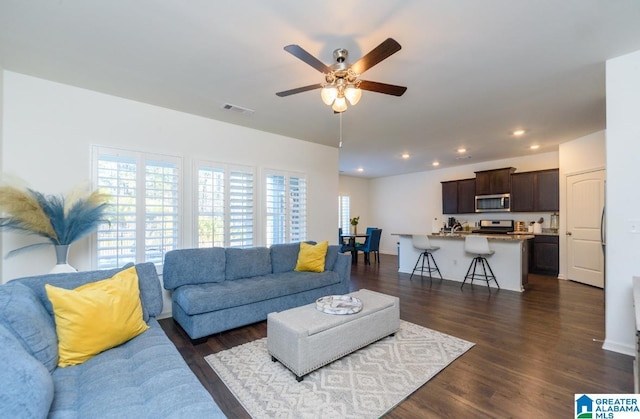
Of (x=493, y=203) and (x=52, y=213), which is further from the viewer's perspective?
(x=493, y=203)

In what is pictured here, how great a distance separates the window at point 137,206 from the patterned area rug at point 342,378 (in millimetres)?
1668

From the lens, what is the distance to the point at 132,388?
1.32 metres

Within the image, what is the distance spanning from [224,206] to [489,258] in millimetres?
4650

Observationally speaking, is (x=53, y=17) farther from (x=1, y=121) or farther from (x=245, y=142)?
(x=245, y=142)

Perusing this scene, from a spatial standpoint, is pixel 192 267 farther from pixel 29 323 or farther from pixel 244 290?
pixel 29 323

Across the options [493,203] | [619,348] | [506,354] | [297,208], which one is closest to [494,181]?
[493,203]

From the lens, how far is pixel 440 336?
9.36 ft

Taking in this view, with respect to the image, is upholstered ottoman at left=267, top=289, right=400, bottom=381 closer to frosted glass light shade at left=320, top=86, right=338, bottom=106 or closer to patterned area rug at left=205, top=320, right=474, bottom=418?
patterned area rug at left=205, top=320, right=474, bottom=418

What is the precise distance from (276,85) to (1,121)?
260cm

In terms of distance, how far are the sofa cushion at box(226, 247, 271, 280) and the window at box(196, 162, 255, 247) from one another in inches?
15.7

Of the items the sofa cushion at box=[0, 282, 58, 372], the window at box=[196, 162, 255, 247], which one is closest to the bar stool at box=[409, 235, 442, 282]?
the window at box=[196, 162, 255, 247]

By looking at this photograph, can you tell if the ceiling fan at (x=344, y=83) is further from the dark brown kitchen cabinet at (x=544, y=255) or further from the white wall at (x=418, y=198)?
the white wall at (x=418, y=198)

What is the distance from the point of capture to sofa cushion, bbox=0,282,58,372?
1.37m

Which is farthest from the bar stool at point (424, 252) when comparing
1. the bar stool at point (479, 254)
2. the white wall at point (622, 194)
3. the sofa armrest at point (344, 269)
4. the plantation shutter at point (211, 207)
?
the plantation shutter at point (211, 207)
